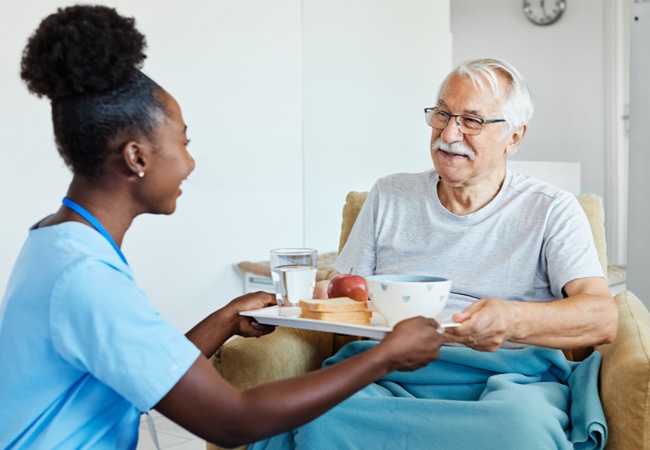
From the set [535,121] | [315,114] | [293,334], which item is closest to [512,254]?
[293,334]

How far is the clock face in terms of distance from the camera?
227 inches

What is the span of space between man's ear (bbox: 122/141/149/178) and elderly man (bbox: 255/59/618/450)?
564mm

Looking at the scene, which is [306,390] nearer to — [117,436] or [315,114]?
[117,436]

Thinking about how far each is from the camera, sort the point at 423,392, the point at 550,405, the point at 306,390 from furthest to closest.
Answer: the point at 423,392
the point at 550,405
the point at 306,390

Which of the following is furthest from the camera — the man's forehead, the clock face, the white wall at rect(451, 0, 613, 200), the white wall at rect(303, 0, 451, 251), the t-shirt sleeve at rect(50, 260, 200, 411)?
the clock face

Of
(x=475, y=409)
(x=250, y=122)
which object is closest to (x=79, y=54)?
(x=475, y=409)

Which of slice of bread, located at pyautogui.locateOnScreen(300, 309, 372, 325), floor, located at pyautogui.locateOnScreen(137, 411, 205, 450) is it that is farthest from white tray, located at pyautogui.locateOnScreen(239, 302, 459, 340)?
floor, located at pyautogui.locateOnScreen(137, 411, 205, 450)

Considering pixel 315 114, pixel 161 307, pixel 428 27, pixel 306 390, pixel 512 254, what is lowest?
pixel 161 307

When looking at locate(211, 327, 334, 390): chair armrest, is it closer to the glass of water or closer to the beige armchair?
the beige armchair

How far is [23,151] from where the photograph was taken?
280cm

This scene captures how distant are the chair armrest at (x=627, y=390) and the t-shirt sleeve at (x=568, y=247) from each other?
0.16m

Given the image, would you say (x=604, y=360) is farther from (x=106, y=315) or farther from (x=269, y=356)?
(x=106, y=315)

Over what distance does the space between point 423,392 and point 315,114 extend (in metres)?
2.50

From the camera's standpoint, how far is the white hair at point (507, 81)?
1.74m
